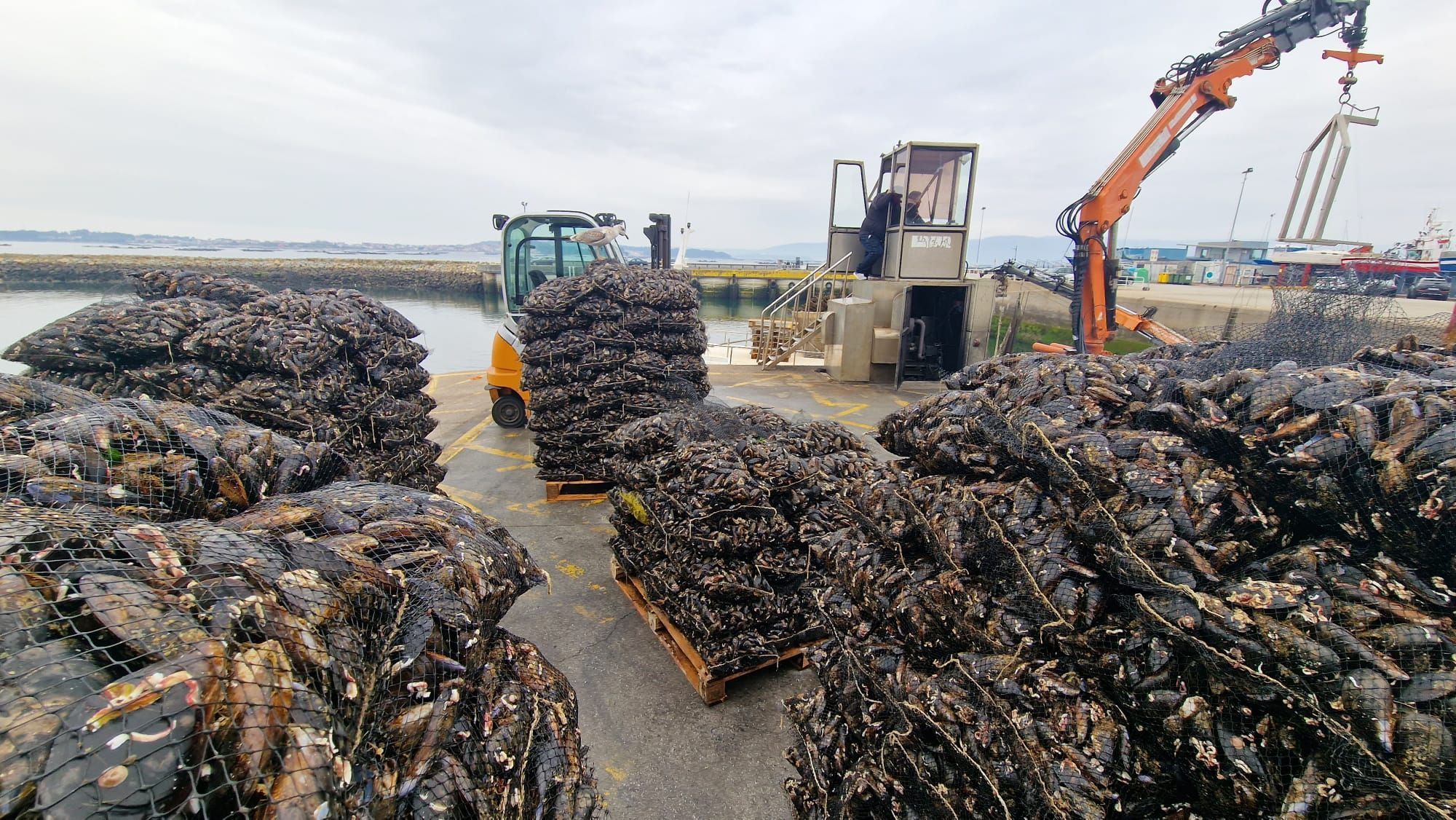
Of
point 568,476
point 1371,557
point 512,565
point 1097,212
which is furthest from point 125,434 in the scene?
point 1097,212

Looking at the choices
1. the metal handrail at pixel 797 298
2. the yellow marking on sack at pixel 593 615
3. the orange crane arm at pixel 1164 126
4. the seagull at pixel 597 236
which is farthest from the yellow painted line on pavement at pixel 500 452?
the orange crane arm at pixel 1164 126

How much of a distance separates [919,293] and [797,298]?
2779mm

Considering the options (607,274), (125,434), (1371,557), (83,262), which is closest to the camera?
(1371,557)

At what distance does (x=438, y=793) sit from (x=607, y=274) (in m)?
5.26

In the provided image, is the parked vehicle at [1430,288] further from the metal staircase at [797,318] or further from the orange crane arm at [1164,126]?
the metal staircase at [797,318]

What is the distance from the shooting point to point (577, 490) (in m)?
6.29

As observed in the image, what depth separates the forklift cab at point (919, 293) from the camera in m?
10.3

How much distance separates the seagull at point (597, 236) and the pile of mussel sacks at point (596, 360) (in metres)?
1.46

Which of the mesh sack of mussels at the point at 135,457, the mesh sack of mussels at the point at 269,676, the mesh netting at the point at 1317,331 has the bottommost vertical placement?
the mesh sack of mussels at the point at 269,676

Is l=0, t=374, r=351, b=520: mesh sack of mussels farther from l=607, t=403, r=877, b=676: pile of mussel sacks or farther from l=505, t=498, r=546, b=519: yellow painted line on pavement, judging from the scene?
l=505, t=498, r=546, b=519: yellow painted line on pavement

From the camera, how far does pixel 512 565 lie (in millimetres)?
2184

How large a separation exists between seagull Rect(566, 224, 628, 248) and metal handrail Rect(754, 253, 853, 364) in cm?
511

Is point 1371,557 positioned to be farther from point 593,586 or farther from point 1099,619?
point 593,586

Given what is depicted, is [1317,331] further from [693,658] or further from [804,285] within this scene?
[804,285]
